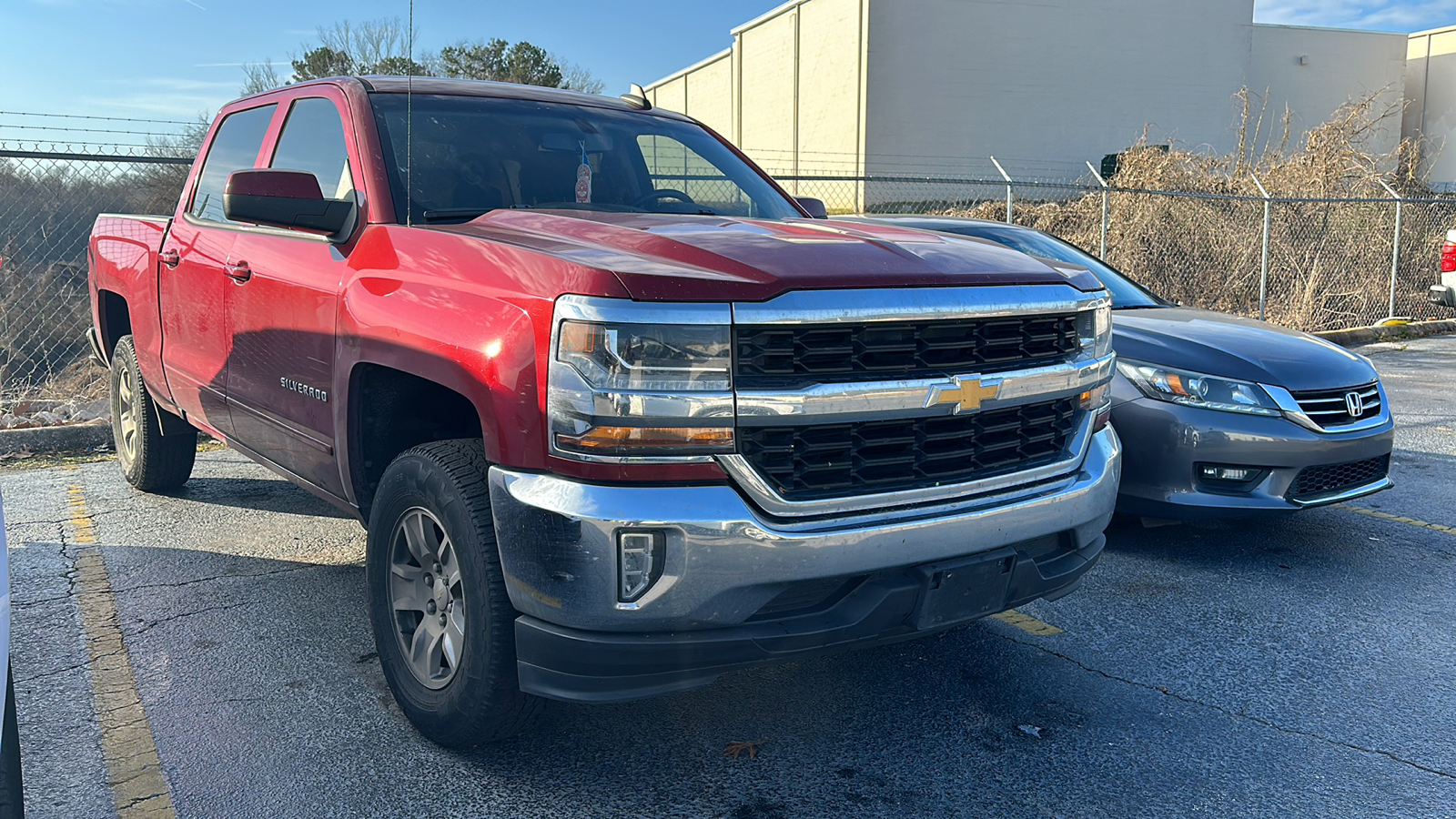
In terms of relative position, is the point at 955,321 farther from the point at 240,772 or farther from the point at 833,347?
the point at 240,772

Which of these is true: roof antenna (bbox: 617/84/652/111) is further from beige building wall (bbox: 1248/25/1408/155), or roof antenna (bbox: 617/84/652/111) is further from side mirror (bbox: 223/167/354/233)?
beige building wall (bbox: 1248/25/1408/155)

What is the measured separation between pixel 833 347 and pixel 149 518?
435 centimetres

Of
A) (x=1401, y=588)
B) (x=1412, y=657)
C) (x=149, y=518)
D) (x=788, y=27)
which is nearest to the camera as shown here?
(x=1412, y=657)

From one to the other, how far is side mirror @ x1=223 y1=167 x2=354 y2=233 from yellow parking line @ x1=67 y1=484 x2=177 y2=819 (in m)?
1.57

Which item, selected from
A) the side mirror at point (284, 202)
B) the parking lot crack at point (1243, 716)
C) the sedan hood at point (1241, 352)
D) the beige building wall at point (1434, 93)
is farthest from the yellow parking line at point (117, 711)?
the beige building wall at point (1434, 93)

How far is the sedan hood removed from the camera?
5.01 m

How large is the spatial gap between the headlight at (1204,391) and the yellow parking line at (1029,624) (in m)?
1.41

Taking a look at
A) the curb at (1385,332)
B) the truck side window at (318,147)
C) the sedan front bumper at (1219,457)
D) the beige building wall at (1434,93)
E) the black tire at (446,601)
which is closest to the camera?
the black tire at (446,601)

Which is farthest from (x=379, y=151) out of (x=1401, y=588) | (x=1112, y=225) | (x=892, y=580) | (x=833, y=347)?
(x=1112, y=225)

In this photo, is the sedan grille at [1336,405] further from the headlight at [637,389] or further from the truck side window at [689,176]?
the headlight at [637,389]

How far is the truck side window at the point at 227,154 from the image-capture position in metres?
4.68

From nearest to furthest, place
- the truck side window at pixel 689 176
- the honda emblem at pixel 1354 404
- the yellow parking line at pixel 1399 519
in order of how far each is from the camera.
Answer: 1. the truck side window at pixel 689 176
2. the honda emblem at pixel 1354 404
3. the yellow parking line at pixel 1399 519

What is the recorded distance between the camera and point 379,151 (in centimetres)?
362

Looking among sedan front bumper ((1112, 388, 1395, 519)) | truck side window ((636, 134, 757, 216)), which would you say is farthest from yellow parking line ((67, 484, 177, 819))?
sedan front bumper ((1112, 388, 1395, 519))
